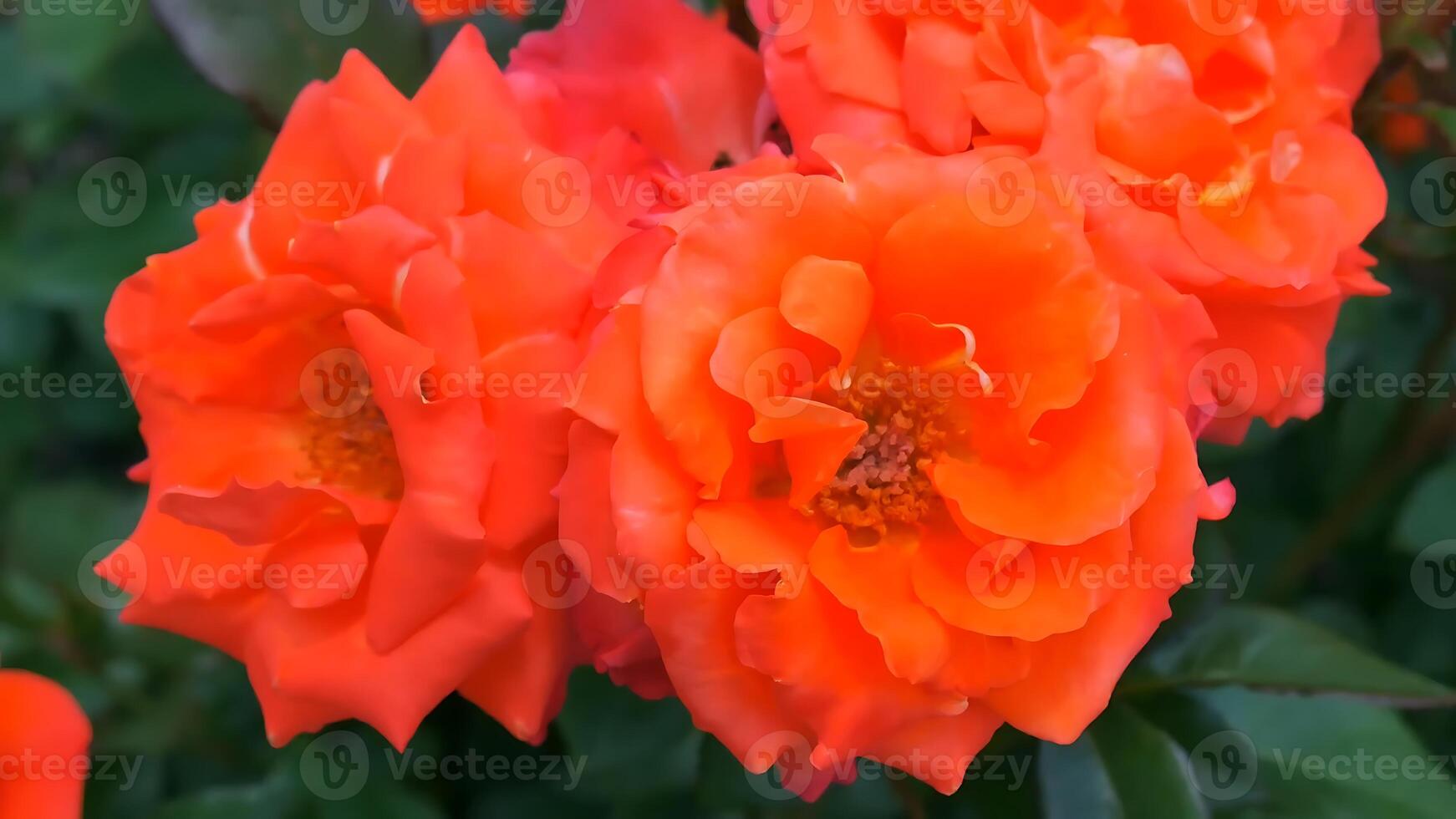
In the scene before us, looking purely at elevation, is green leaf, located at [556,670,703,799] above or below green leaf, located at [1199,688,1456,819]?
below

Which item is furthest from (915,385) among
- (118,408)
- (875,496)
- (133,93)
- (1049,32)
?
(118,408)

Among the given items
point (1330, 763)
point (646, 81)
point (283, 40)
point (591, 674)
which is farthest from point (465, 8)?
point (1330, 763)

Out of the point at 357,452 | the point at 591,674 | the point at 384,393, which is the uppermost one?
the point at 384,393

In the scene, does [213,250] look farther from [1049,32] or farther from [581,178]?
[1049,32]

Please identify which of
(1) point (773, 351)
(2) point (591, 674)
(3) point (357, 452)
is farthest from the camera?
(2) point (591, 674)

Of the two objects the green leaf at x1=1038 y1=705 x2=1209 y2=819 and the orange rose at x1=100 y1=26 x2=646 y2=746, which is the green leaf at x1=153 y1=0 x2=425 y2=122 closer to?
the orange rose at x1=100 y1=26 x2=646 y2=746

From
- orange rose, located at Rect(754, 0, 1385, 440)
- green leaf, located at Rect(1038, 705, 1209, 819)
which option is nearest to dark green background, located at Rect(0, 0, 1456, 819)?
green leaf, located at Rect(1038, 705, 1209, 819)

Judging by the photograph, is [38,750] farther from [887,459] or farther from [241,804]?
[887,459]
